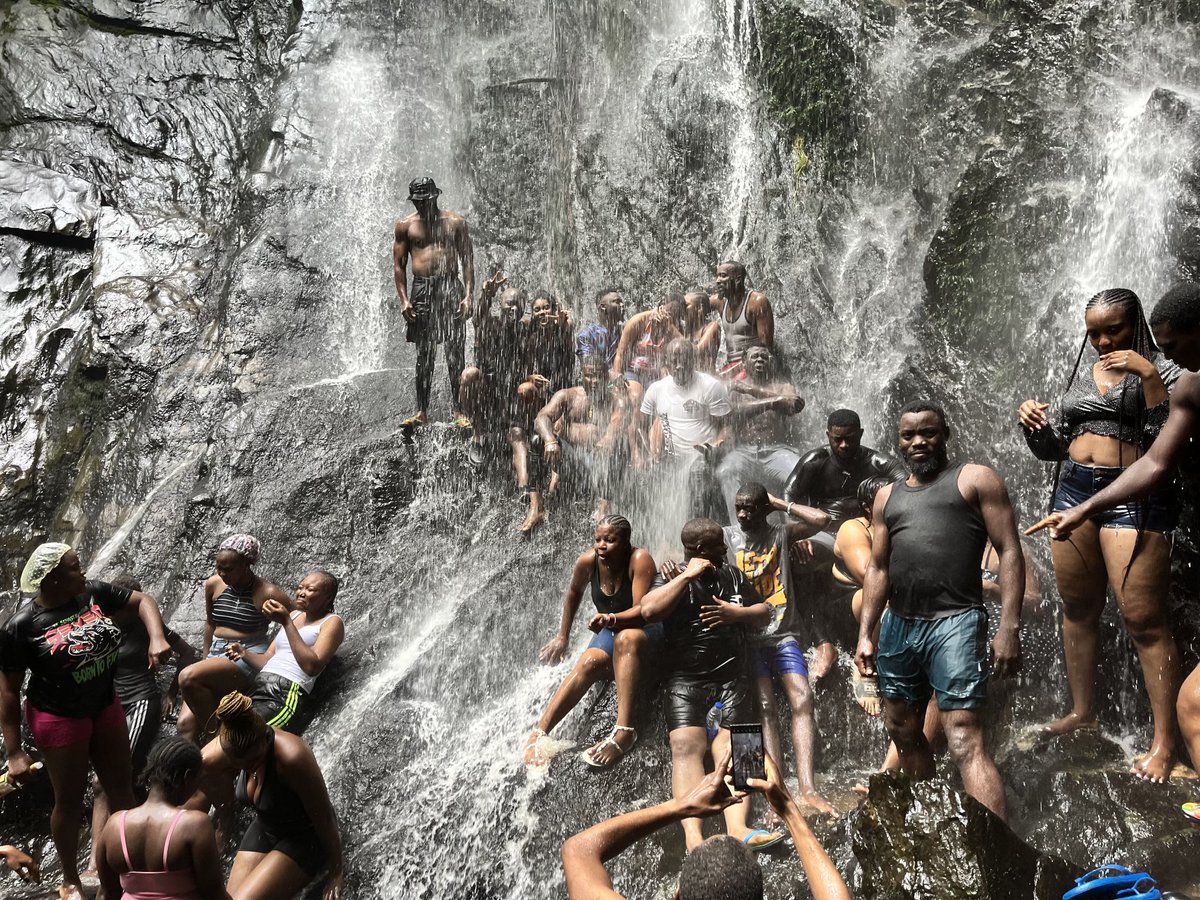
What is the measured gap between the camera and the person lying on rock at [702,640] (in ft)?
18.2

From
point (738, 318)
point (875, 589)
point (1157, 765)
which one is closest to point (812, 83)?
point (738, 318)

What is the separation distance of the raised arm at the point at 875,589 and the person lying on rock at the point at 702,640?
1.03 m

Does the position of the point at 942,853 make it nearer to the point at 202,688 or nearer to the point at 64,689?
the point at 64,689

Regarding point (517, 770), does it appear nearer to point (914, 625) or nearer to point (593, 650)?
point (593, 650)

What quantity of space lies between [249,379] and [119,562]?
103 inches

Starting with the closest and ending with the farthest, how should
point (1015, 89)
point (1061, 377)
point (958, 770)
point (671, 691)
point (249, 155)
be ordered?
point (958, 770)
point (671, 691)
point (1061, 377)
point (1015, 89)
point (249, 155)

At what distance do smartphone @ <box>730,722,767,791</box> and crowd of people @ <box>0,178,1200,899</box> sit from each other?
0.03m

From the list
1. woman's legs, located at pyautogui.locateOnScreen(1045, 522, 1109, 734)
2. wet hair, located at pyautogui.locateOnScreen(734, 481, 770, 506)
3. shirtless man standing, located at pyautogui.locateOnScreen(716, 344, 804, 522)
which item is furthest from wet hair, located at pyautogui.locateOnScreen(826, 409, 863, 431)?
woman's legs, located at pyautogui.locateOnScreen(1045, 522, 1109, 734)

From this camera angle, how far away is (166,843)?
161 inches

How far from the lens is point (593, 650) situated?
6.12 metres

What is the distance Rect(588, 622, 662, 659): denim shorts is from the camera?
5953 millimetres

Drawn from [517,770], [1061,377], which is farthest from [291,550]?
[1061,377]

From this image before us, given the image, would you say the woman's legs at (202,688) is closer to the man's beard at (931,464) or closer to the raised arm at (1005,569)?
the man's beard at (931,464)

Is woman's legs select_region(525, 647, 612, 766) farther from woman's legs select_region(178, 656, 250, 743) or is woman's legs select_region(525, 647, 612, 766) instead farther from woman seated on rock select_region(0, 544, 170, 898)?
woman seated on rock select_region(0, 544, 170, 898)
